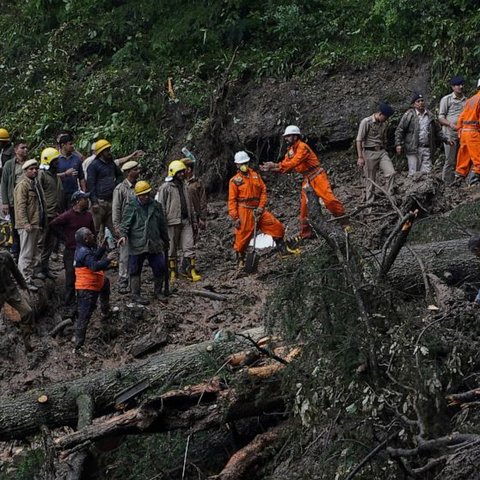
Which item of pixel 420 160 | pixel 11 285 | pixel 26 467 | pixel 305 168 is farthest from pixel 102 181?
pixel 26 467

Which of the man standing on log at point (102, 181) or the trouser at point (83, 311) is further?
the man standing on log at point (102, 181)

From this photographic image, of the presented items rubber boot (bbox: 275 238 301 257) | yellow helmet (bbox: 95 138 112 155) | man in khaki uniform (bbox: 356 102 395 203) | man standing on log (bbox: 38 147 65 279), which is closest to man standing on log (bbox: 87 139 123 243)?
yellow helmet (bbox: 95 138 112 155)

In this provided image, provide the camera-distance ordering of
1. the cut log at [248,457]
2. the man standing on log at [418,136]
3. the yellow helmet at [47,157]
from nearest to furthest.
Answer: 1. the cut log at [248,457]
2. the yellow helmet at [47,157]
3. the man standing on log at [418,136]

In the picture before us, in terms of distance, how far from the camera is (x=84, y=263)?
12.6 metres

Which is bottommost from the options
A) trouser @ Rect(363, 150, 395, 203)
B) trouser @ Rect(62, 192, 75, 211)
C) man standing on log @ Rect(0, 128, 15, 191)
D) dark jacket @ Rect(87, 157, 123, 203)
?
trouser @ Rect(363, 150, 395, 203)

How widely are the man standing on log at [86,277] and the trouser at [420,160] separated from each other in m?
5.93

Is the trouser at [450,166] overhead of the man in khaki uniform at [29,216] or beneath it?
beneath

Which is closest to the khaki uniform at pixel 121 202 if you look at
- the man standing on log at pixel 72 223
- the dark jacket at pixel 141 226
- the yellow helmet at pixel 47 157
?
the dark jacket at pixel 141 226

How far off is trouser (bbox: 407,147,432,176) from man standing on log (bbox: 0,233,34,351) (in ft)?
22.4

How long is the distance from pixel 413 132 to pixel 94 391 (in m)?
8.55

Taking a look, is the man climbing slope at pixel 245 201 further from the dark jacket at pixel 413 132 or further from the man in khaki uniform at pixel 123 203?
the dark jacket at pixel 413 132

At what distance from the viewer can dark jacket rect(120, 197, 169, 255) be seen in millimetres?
13664

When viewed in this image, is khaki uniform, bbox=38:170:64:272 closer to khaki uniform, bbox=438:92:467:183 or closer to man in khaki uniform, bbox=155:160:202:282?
man in khaki uniform, bbox=155:160:202:282

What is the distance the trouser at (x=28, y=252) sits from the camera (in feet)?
45.0
